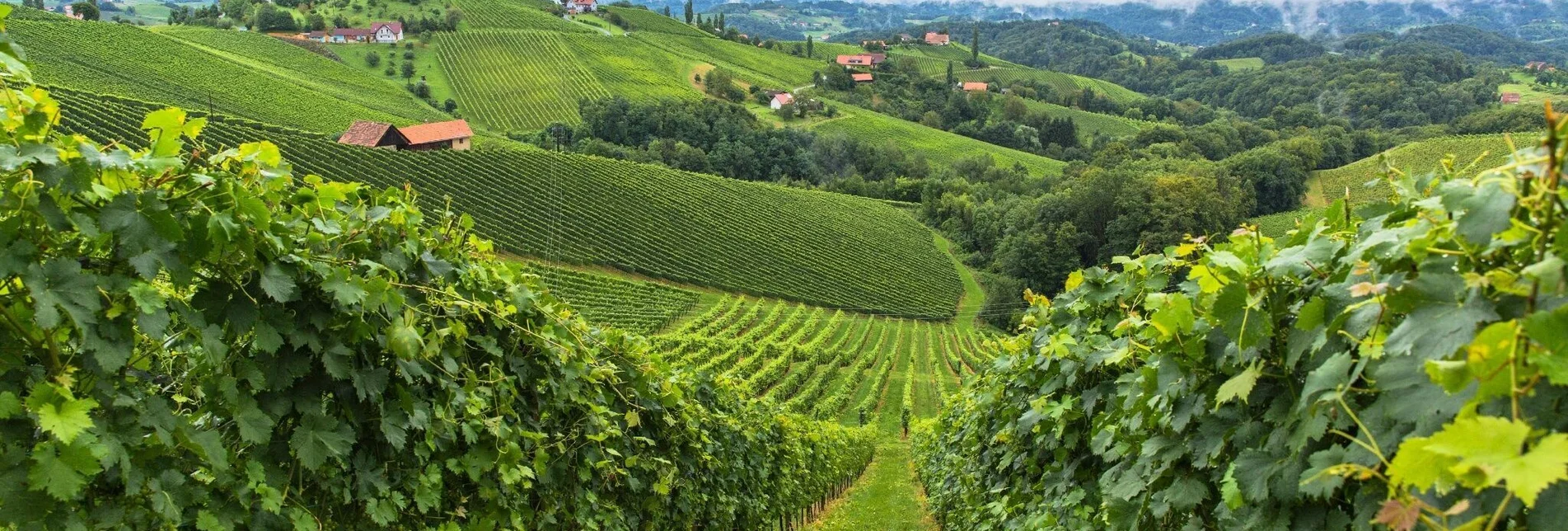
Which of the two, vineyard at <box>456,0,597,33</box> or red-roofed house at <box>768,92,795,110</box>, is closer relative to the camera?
red-roofed house at <box>768,92,795,110</box>

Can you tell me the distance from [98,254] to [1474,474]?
9.92ft

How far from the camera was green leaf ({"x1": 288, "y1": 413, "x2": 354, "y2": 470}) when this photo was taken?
2.72 metres

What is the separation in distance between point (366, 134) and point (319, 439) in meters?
58.8

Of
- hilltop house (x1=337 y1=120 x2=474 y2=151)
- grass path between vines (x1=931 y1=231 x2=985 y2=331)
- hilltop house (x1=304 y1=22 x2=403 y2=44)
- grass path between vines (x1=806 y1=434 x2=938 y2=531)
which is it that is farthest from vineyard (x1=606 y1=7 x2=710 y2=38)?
grass path between vines (x1=806 y1=434 x2=938 y2=531)

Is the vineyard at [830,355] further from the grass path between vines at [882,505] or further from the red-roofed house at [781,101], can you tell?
the red-roofed house at [781,101]

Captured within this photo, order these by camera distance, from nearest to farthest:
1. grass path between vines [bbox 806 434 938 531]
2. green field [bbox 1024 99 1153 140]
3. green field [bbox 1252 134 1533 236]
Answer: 1. grass path between vines [bbox 806 434 938 531]
2. green field [bbox 1252 134 1533 236]
3. green field [bbox 1024 99 1153 140]

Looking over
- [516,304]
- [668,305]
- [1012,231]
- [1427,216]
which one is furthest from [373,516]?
[1012,231]

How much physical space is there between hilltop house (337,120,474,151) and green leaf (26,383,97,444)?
56.6 metres

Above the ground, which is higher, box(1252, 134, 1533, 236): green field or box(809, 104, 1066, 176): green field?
box(1252, 134, 1533, 236): green field

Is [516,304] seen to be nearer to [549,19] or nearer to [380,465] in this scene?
[380,465]

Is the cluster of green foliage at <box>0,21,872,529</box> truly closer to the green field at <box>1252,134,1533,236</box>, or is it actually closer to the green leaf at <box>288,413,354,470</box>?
the green leaf at <box>288,413,354,470</box>

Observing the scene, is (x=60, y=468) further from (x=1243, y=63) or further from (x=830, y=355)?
(x=1243, y=63)

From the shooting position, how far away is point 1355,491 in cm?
202

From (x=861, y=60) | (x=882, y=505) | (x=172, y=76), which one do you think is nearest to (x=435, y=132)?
(x=172, y=76)
